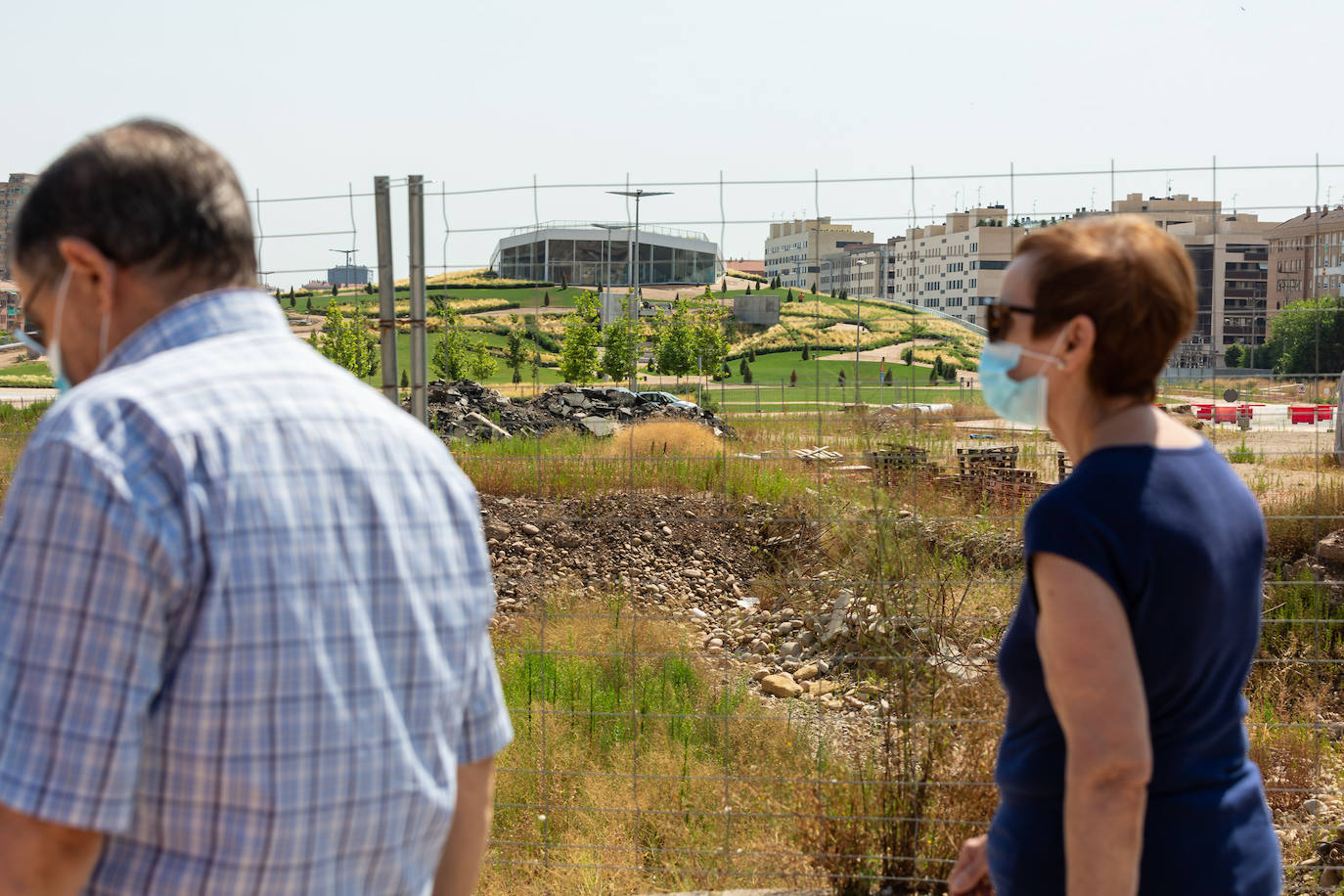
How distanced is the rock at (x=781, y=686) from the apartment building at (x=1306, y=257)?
140 inches

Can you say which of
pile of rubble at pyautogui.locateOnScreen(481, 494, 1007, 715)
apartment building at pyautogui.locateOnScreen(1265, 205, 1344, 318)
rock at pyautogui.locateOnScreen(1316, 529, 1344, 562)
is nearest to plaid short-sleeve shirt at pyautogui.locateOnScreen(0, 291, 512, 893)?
apartment building at pyautogui.locateOnScreen(1265, 205, 1344, 318)

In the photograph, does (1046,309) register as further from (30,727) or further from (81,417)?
(30,727)

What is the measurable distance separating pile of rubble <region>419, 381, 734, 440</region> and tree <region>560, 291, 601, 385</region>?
143 cm

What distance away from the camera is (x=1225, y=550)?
1.62 meters

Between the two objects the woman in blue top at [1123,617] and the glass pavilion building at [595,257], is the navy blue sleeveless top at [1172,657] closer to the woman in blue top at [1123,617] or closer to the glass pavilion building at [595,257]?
the woman in blue top at [1123,617]

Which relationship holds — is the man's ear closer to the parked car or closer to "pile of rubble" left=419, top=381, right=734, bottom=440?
"pile of rubble" left=419, top=381, right=734, bottom=440

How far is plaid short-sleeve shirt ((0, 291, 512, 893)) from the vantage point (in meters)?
1.08

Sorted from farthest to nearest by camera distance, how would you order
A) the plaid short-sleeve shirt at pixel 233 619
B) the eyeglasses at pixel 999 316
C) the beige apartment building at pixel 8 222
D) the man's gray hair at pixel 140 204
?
the eyeglasses at pixel 999 316
the beige apartment building at pixel 8 222
the man's gray hair at pixel 140 204
the plaid short-sleeve shirt at pixel 233 619

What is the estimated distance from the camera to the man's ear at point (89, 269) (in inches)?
48.9

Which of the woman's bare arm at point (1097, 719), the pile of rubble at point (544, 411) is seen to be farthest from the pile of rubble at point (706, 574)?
the woman's bare arm at point (1097, 719)

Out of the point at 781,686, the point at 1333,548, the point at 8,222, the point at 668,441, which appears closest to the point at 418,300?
the point at 8,222

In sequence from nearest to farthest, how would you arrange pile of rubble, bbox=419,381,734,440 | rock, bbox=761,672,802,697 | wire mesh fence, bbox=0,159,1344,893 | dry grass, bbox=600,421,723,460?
wire mesh fence, bbox=0,159,1344,893, rock, bbox=761,672,802,697, dry grass, bbox=600,421,723,460, pile of rubble, bbox=419,381,734,440

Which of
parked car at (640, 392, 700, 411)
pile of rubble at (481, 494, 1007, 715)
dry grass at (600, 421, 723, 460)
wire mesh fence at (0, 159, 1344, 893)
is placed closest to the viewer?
wire mesh fence at (0, 159, 1344, 893)

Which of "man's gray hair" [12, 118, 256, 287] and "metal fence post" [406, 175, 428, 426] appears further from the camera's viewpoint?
"metal fence post" [406, 175, 428, 426]
